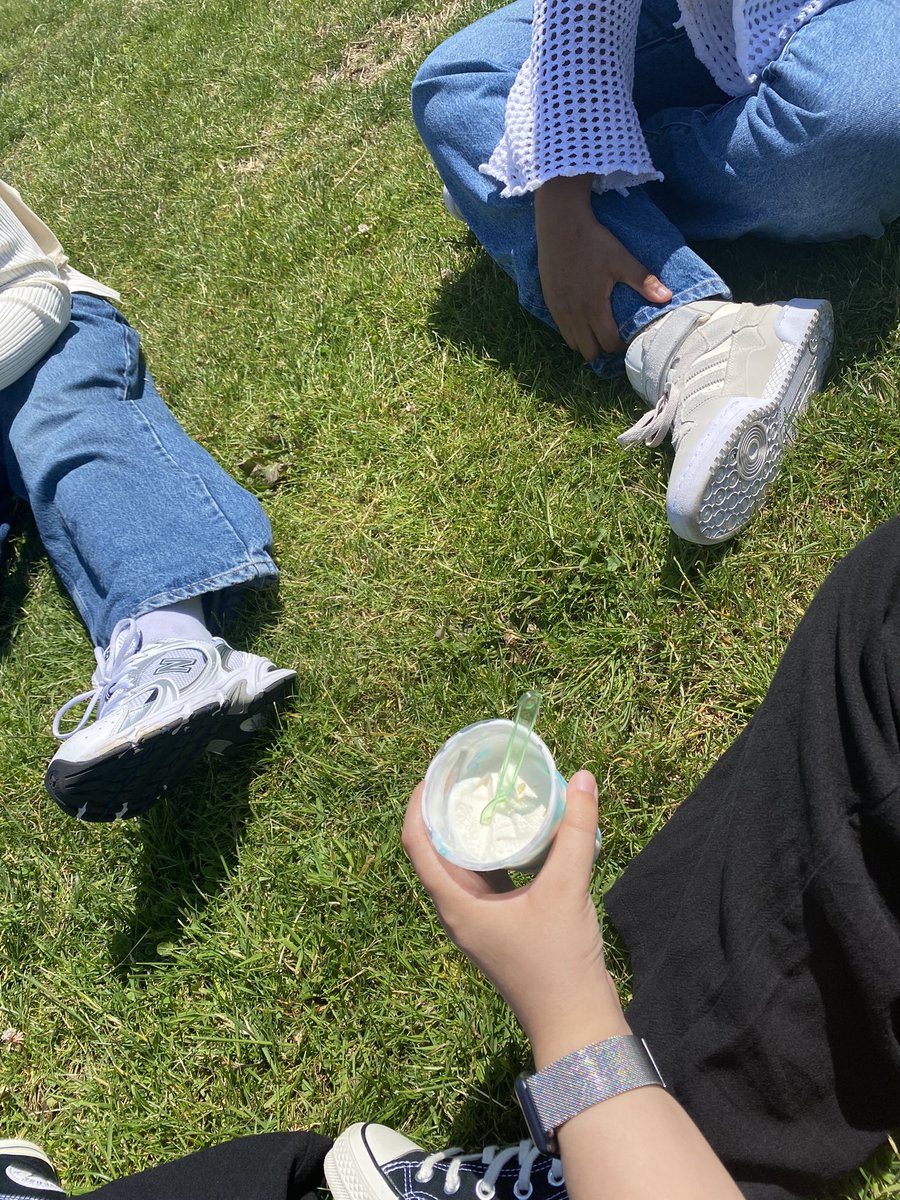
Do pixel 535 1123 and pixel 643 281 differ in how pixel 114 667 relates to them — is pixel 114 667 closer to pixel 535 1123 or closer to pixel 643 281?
pixel 535 1123

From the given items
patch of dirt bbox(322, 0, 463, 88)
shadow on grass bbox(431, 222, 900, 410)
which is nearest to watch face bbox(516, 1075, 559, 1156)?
shadow on grass bbox(431, 222, 900, 410)

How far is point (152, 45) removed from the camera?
509 centimetres

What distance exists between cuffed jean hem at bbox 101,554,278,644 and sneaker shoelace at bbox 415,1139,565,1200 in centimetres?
136

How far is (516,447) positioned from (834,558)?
87 cm

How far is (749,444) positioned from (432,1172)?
157cm

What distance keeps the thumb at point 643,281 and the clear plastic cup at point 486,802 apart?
1.28 meters

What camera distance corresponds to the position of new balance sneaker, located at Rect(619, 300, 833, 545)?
6.37 feet

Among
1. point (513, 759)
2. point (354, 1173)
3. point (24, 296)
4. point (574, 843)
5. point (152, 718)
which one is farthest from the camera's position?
point (24, 296)

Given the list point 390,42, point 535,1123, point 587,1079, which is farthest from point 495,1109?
point 390,42

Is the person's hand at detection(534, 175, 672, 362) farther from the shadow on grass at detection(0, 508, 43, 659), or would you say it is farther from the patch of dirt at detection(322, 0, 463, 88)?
the patch of dirt at detection(322, 0, 463, 88)

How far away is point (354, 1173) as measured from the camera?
5.40 ft

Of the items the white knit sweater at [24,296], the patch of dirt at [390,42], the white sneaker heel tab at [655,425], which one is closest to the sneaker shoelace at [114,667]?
the white knit sweater at [24,296]

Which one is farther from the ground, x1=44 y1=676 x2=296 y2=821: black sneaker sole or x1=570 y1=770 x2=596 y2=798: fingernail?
x1=570 y1=770 x2=596 y2=798: fingernail

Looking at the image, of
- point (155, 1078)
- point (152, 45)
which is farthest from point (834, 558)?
point (152, 45)
